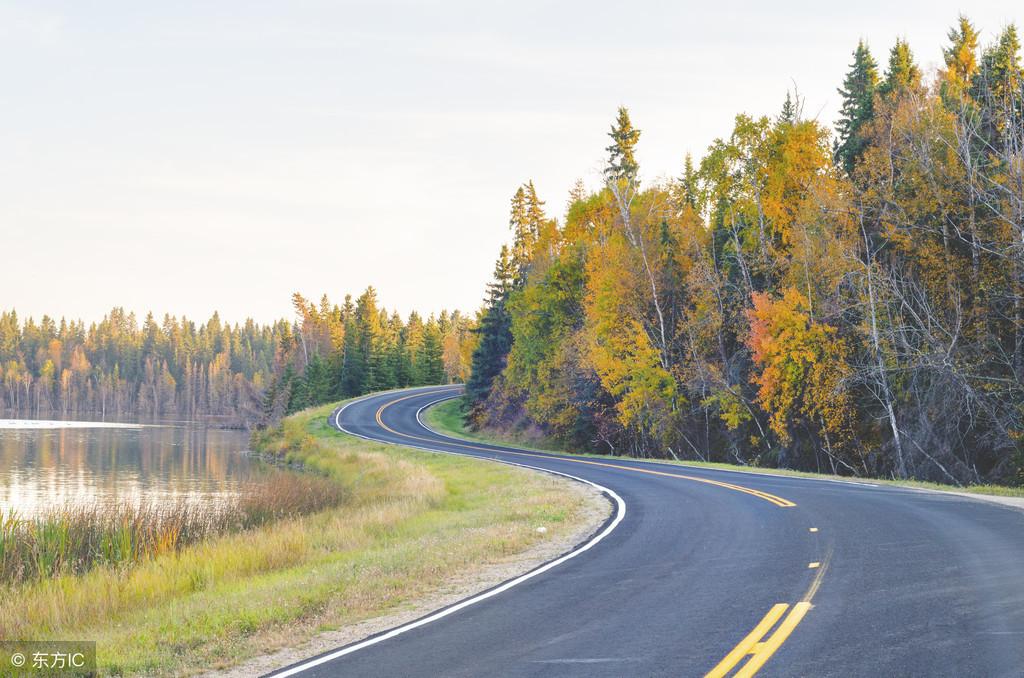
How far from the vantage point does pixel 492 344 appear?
63.3 metres

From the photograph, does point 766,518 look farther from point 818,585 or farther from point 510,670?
point 510,670

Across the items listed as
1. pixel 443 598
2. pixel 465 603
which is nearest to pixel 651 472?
pixel 443 598

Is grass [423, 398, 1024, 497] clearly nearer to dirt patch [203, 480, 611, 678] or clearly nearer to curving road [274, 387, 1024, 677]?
curving road [274, 387, 1024, 677]

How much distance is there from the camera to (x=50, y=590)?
522 inches

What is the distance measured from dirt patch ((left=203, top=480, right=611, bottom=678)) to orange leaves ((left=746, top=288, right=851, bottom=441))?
17.1 m

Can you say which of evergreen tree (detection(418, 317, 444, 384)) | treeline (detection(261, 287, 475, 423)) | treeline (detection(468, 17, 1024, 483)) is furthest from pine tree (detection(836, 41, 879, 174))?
evergreen tree (detection(418, 317, 444, 384))

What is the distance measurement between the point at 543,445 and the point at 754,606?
4119 cm

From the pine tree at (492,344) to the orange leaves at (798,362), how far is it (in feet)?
101

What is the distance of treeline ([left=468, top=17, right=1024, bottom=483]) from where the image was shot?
27797 millimetres

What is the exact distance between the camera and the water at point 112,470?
32094mm

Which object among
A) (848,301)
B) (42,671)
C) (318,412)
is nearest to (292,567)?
(42,671)

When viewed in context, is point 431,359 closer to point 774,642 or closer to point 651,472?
point 651,472

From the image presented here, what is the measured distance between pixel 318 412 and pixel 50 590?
197ft

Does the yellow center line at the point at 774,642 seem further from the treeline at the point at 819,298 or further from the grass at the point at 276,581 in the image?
the treeline at the point at 819,298
